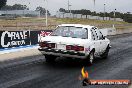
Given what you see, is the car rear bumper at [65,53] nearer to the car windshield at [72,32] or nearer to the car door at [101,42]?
the car windshield at [72,32]

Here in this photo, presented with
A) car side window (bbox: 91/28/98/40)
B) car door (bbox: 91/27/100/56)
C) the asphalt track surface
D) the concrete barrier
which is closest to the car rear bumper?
the asphalt track surface

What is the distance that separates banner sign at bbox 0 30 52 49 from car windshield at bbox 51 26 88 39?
5.16 metres

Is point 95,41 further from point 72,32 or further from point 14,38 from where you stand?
point 14,38

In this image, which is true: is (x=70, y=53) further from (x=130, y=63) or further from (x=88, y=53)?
(x=130, y=63)

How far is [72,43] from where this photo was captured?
13.5 m

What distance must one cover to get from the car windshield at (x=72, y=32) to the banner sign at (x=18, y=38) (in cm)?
516

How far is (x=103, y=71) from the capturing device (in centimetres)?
1288

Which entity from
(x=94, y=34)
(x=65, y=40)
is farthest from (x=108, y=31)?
(x=65, y=40)

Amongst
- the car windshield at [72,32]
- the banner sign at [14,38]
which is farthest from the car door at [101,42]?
the banner sign at [14,38]

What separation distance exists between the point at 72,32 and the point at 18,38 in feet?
A: 21.9

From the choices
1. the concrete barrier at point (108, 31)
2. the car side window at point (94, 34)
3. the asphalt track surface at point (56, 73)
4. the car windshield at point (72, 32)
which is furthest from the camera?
the concrete barrier at point (108, 31)

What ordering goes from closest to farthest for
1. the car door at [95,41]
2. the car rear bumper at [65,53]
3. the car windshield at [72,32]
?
1. the car rear bumper at [65,53]
2. the car windshield at [72,32]
3. the car door at [95,41]

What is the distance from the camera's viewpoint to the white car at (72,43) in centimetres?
1352

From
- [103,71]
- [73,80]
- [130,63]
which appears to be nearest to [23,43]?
[130,63]
